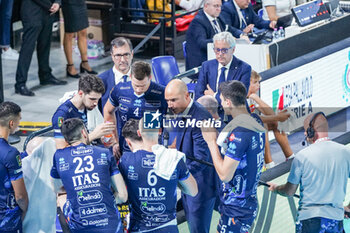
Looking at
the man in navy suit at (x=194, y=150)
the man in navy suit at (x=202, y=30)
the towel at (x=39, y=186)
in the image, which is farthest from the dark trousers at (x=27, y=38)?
the towel at (x=39, y=186)

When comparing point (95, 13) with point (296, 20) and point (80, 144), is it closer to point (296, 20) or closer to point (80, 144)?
point (296, 20)

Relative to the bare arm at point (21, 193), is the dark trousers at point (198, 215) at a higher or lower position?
lower

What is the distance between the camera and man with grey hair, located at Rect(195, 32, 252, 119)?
8.26m

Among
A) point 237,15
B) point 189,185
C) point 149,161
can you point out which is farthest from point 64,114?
point 237,15

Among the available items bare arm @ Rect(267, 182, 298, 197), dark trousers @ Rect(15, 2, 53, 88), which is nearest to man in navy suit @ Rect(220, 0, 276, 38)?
dark trousers @ Rect(15, 2, 53, 88)

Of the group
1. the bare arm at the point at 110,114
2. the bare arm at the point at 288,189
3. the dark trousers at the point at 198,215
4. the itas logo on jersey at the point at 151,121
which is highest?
the itas logo on jersey at the point at 151,121

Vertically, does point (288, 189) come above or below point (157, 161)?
below

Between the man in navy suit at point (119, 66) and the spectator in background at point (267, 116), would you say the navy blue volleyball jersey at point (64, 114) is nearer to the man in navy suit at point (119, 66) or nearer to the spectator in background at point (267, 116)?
the man in navy suit at point (119, 66)

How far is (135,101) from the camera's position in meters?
7.18

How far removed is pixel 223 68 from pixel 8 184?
3222 millimetres

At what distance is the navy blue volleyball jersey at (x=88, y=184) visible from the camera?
18.8 ft

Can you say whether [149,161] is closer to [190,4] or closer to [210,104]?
[210,104]

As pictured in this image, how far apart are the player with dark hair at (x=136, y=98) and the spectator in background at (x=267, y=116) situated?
1.81m

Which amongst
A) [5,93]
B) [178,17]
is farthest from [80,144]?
[178,17]
